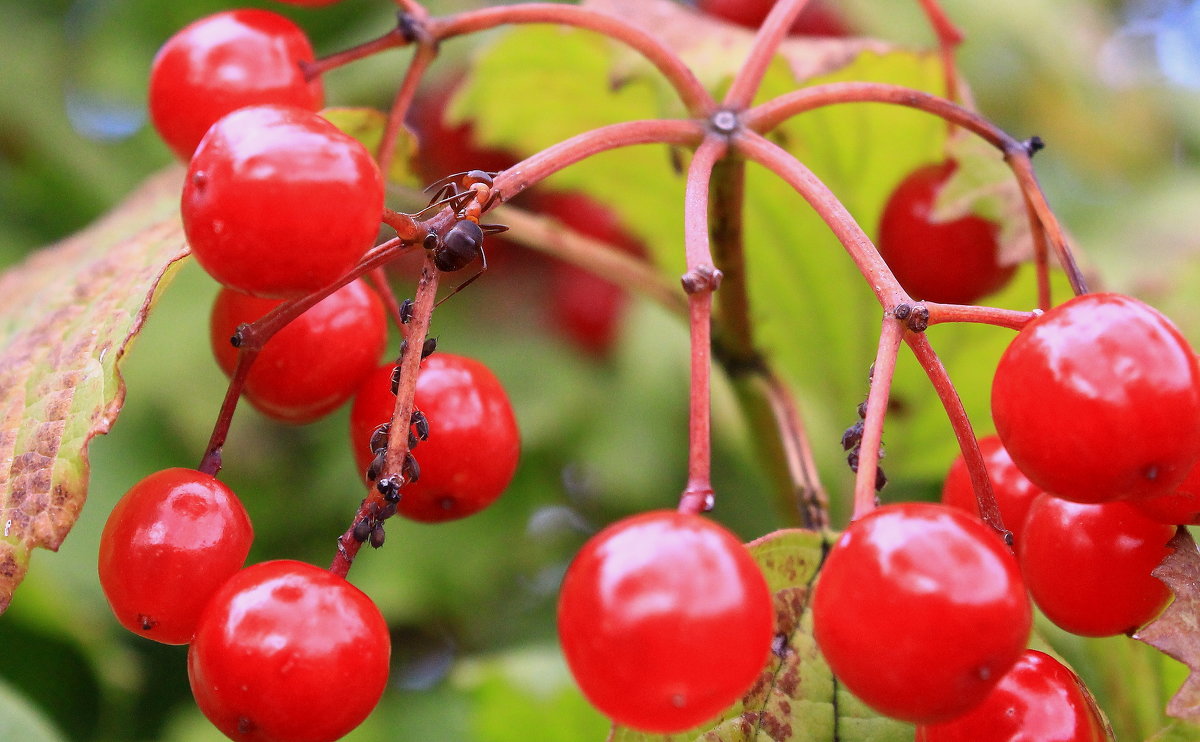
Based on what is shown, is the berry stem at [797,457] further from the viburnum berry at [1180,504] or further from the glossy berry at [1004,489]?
the viburnum berry at [1180,504]

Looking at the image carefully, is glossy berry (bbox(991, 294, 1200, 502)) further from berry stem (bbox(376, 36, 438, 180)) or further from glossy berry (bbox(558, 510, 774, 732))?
berry stem (bbox(376, 36, 438, 180))

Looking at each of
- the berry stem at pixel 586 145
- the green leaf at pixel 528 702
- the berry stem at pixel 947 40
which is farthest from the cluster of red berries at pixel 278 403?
the green leaf at pixel 528 702

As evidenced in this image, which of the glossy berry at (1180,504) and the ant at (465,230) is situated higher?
the ant at (465,230)

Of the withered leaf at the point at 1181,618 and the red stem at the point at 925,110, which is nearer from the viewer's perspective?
the withered leaf at the point at 1181,618

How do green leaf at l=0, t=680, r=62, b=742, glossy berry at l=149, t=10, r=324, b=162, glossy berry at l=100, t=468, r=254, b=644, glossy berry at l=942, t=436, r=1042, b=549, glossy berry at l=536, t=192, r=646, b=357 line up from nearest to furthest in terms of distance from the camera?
1. glossy berry at l=100, t=468, r=254, b=644
2. glossy berry at l=942, t=436, r=1042, b=549
3. glossy berry at l=149, t=10, r=324, b=162
4. green leaf at l=0, t=680, r=62, b=742
5. glossy berry at l=536, t=192, r=646, b=357

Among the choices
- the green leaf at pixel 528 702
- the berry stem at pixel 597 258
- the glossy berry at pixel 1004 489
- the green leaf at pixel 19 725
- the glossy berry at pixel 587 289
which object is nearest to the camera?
the glossy berry at pixel 1004 489

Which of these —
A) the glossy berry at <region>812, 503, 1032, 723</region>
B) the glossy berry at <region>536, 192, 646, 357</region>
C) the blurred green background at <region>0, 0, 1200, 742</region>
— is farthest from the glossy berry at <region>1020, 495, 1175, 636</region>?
the glossy berry at <region>536, 192, 646, 357</region>
